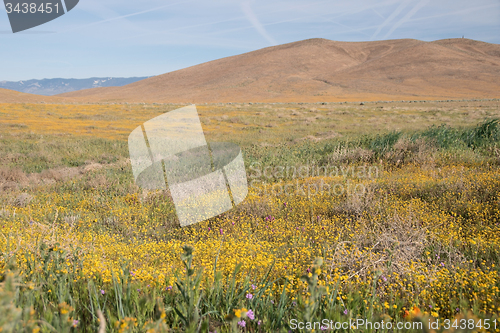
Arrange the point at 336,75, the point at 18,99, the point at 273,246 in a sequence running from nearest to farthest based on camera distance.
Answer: the point at 273,246 < the point at 18,99 < the point at 336,75

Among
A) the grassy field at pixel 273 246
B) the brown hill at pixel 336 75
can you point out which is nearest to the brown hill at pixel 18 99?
the brown hill at pixel 336 75

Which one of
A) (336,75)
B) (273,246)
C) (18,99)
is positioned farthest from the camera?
(336,75)

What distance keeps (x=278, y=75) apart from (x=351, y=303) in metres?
113

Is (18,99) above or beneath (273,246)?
above

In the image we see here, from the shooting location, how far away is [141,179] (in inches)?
319

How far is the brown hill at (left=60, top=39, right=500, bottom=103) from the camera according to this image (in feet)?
271

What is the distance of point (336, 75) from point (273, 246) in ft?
364

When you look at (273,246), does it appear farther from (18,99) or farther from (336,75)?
(336,75)

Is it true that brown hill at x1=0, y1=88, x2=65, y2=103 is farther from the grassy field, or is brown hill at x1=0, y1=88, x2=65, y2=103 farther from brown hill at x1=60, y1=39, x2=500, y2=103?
the grassy field

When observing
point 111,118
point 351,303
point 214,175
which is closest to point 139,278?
point 351,303

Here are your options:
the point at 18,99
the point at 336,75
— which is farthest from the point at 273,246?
the point at 336,75

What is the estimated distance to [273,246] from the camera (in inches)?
167

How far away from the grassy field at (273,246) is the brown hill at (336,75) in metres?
66.2

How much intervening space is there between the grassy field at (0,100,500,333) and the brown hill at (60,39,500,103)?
66.2 meters
